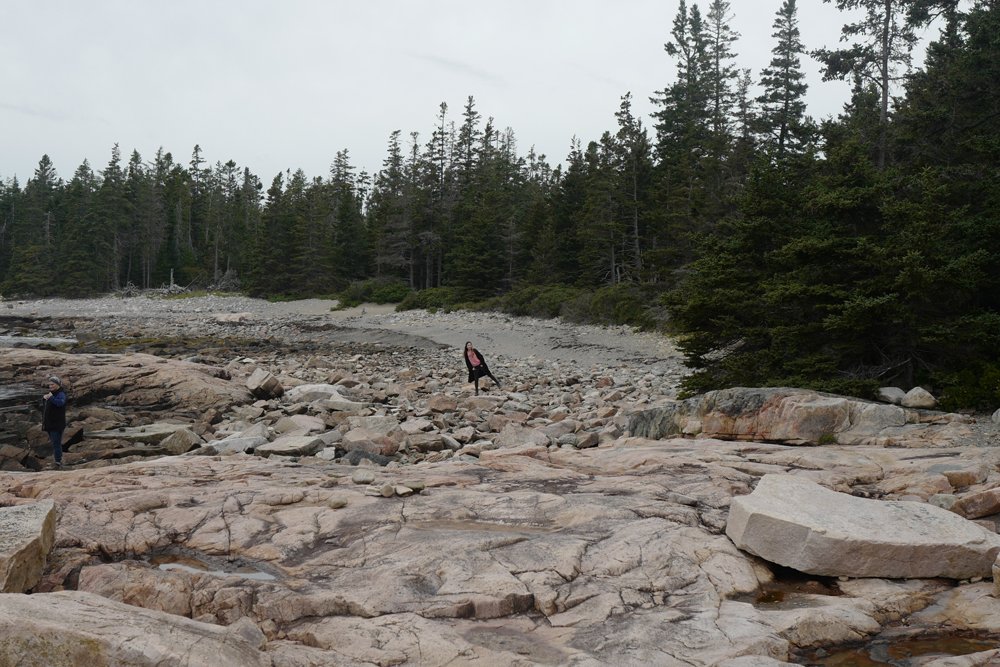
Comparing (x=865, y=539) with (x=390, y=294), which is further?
(x=390, y=294)

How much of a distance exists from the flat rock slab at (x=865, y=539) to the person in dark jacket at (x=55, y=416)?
10.6 metres

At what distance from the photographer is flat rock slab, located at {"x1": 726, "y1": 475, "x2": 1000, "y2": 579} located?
413 centimetres

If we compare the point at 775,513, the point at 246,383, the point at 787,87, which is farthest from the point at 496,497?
the point at 787,87

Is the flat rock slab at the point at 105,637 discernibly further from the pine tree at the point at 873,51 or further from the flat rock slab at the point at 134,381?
the pine tree at the point at 873,51

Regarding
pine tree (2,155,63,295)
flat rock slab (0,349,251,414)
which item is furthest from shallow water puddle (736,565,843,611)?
pine tree (2,155,63,295)

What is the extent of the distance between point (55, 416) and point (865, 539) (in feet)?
38.0

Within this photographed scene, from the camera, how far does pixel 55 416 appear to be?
976 centimetres

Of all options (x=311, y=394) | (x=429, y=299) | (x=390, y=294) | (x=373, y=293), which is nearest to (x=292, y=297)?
(x=373, y=293)

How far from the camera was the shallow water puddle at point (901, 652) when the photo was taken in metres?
3.33

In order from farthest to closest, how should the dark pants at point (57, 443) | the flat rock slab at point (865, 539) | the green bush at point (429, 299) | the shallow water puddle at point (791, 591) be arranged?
the green bush at point (429, 299)
the dark pants at point (57, 443)
the flat rock slab at point (865, 539)
the shallow water puddle at point (791, 591)

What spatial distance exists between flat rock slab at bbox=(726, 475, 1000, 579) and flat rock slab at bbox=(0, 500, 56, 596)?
513cm

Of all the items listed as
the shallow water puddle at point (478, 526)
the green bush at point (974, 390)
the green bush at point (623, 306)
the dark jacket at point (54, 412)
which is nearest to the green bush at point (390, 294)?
the green bush at point (623, 306)

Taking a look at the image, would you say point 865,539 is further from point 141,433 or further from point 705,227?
point 705,227

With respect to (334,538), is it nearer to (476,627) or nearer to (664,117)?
(476,627)
